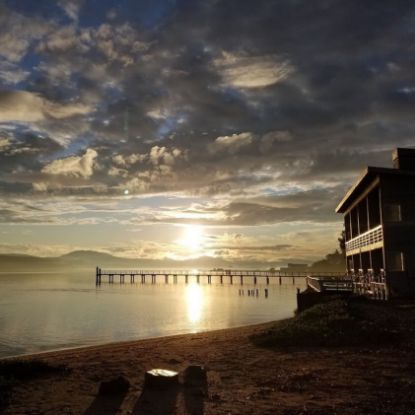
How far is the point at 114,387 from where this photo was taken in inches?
378

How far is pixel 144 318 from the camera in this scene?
43688 mm

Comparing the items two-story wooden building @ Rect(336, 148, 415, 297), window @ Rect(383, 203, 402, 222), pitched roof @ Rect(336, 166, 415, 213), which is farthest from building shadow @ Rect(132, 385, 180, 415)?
pitched roof @ Rect(336, 166, 415, 213)

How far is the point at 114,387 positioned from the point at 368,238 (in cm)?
2647

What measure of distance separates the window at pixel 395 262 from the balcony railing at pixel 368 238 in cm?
120

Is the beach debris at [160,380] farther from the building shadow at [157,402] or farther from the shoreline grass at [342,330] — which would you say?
the shoreline grass at [342,330]

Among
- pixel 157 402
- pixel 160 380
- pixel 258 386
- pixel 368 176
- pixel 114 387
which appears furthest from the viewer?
pixel 368 176

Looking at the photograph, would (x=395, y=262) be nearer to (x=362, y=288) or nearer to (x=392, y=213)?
(x=362, y=288)

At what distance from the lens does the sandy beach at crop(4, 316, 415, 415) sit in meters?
8.34

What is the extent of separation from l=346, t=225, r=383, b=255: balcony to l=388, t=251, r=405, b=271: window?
1.12 meters

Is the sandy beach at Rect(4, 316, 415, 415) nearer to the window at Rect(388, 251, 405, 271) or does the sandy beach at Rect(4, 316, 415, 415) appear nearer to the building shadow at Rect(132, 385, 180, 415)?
the building shadow at Rect(132, 385, 180, 415)

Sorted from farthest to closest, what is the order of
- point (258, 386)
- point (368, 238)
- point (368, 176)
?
point (368, 238) < point (368, 176) < point (258, 386)

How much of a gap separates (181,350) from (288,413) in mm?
9391

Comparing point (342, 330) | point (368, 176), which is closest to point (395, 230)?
point (368, 176)

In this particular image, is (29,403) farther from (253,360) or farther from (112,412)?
(253,360)
